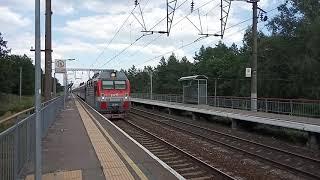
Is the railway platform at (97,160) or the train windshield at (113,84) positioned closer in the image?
the railway platform at (97,160)

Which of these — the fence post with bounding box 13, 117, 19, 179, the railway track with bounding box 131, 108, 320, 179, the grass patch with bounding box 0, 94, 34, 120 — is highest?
the fence post with bounding box 13, 117, 19, 179

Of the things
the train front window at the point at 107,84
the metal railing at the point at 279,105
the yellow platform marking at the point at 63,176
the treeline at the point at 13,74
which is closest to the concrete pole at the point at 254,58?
the metal railing at the point at 279,105

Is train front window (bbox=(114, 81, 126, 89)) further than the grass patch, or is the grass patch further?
the grass patch

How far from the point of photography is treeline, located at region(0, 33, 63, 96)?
8656 cm

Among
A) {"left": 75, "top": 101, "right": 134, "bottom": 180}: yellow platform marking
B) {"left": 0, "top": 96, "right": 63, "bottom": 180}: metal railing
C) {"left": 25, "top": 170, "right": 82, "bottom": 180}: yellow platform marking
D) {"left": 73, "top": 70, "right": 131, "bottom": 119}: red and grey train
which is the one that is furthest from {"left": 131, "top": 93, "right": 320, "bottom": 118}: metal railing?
{"left": 0, "top": 96, "right": 63, "bottom": 180}: metal railing

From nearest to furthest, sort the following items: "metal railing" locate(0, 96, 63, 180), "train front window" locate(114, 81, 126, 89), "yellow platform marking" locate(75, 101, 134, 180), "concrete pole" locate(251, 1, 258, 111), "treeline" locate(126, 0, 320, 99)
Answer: "metal railing" locate(0, 96, 63, 180) → "yellow platform marking" locate(75, 101, 134, 180) → "concrete pole" locate(251, 1, 258, 111) → "train front window" locate(114, 81, 126, 89) → "treeline" locate(126, 0, 320, 99)

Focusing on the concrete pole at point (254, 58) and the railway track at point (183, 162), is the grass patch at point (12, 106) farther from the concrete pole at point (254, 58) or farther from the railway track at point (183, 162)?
the concrete pole at point (254, 58)

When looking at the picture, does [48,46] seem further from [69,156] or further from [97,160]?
[97,160]

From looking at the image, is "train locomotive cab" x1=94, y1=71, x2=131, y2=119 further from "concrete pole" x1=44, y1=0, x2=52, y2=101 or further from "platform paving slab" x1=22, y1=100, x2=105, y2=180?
"platform paving slab" x1=22, y1=100, x2=105, y2=180

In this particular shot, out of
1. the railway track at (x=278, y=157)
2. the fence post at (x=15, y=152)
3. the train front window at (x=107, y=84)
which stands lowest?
the railway track at (x=278, y=157)

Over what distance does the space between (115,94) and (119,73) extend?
2306mm

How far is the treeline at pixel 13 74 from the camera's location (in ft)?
284

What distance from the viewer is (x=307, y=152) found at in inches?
643

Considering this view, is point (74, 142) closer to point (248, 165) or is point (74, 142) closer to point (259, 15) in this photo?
point (248, 165)
